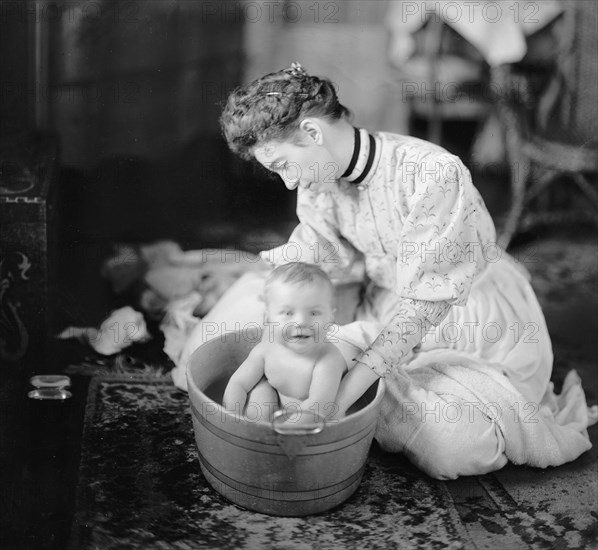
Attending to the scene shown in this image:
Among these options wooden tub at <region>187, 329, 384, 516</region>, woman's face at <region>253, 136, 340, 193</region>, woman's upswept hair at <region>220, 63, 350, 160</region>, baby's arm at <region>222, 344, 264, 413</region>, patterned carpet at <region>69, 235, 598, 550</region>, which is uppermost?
woman's upswept hair at <region>220, 63, 350, 160</region>

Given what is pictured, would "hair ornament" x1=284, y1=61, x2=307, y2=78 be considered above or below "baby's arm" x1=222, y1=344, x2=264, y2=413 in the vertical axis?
above

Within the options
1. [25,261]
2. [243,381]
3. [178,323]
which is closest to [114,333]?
[178,323]

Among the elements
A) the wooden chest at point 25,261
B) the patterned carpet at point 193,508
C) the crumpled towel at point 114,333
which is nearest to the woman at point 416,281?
the patterned carpet at point 193,508

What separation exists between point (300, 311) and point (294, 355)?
0.38 feet

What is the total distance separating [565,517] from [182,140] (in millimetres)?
1816

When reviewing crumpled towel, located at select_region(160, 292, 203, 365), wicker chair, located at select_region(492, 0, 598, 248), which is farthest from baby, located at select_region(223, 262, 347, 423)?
wicker chair, located at select_region(492, 0, 598, 248)

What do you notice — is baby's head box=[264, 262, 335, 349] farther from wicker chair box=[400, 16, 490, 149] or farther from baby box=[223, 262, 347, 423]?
wicker chair box=[400, 16, 490, 149]

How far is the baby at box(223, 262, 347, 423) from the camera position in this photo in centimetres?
172

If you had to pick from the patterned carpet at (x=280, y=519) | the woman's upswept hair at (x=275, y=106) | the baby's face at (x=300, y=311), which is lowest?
the patterned carpet at (x=280, y=519)

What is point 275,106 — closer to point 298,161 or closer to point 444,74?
point 298,161

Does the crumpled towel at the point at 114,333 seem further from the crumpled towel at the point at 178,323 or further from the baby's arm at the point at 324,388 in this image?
the baby's arm at the point at 324,388

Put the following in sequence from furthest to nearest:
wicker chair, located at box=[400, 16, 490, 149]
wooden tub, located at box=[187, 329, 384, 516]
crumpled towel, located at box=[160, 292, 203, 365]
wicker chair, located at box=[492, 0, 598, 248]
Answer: wicker chair, located at box=[400, 16, 490, 149], wicker chair, located at box=[492, 0, 598, 248], crumpled towel, located at box=[160, 292, 203, 365], wooden tub, located at box=[187, 329, 384, 516]

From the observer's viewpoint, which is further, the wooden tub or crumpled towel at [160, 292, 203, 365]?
crumpled towel at [160, 292, 203, 365]

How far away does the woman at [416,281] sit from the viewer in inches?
73.2
